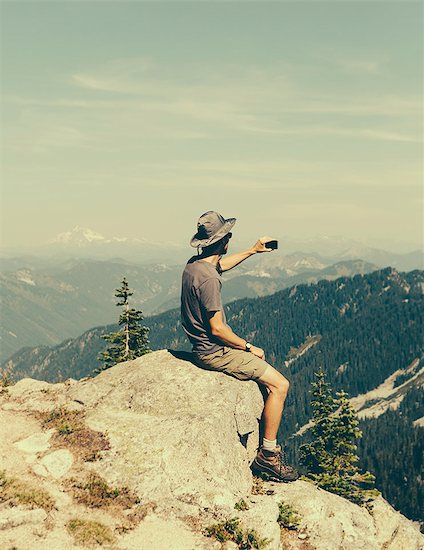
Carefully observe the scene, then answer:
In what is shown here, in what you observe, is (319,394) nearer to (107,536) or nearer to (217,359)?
(217,359)

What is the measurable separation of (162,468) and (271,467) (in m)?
3.90

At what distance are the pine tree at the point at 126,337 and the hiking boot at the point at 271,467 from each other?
105 ft

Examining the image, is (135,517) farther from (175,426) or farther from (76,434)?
(76,434)

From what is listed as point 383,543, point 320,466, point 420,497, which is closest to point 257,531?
point 383,543

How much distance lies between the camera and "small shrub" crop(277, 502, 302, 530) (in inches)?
490

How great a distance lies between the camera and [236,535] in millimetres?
11031

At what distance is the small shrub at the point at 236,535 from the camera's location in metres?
10.9

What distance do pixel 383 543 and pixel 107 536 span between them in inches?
391

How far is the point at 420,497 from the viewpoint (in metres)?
146

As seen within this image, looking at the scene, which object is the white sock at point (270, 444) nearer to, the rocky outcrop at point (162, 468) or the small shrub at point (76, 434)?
the rocky outcrop at point (162, 468)

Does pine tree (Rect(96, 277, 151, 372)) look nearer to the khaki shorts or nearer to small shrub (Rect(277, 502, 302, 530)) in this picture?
the khaki shorts

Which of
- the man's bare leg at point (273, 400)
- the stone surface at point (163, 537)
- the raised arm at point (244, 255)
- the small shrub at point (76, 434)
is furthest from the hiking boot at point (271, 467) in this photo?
the raised arm at point (244, 255)

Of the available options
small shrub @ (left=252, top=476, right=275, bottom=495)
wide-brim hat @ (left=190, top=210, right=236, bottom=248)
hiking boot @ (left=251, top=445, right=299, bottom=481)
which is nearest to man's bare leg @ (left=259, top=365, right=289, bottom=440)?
hiking boot @ (left=251, top=445, right=299, bottom=481)

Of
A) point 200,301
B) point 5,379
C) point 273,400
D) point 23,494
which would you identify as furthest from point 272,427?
point 5,379
